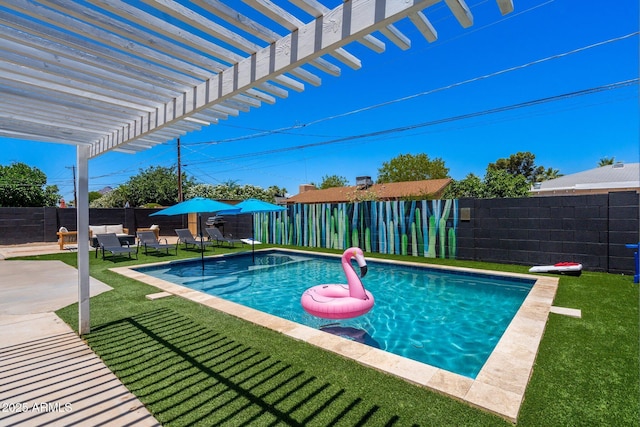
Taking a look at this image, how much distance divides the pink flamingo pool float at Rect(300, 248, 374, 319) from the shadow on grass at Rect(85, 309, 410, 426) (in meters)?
1.51

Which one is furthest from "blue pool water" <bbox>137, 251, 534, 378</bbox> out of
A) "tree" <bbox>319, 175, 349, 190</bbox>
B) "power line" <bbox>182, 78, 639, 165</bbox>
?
"tree" <bbox>319, 175, 349, 190</bbox>

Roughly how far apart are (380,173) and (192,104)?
2036 inches

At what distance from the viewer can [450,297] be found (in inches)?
270

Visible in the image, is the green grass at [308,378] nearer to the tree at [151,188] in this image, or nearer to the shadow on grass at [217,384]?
the shadow on grass at [217,384]

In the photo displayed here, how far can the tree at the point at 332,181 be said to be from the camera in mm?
59969

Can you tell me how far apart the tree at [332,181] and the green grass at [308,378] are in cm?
5561

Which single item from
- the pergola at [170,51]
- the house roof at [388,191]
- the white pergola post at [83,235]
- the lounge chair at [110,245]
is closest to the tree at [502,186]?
the house roof at [388,191]

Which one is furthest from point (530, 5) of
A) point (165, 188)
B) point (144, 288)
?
point (165, 188)

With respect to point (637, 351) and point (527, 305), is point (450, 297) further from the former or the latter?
point (637, 351)

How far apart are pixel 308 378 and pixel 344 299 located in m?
2.17

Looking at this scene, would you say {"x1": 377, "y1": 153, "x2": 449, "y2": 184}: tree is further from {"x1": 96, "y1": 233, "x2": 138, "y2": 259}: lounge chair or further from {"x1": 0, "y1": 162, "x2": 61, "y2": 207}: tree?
{"x1": 96, "y1": 233, "x2": 138, "y2": 259}: lounge chair

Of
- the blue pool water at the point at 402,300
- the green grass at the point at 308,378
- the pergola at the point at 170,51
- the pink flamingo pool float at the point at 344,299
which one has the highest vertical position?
the pergola at the point at 170,51

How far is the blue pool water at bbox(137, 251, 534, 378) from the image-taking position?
470 centimetres

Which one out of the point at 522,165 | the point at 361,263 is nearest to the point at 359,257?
the point at 361,263
